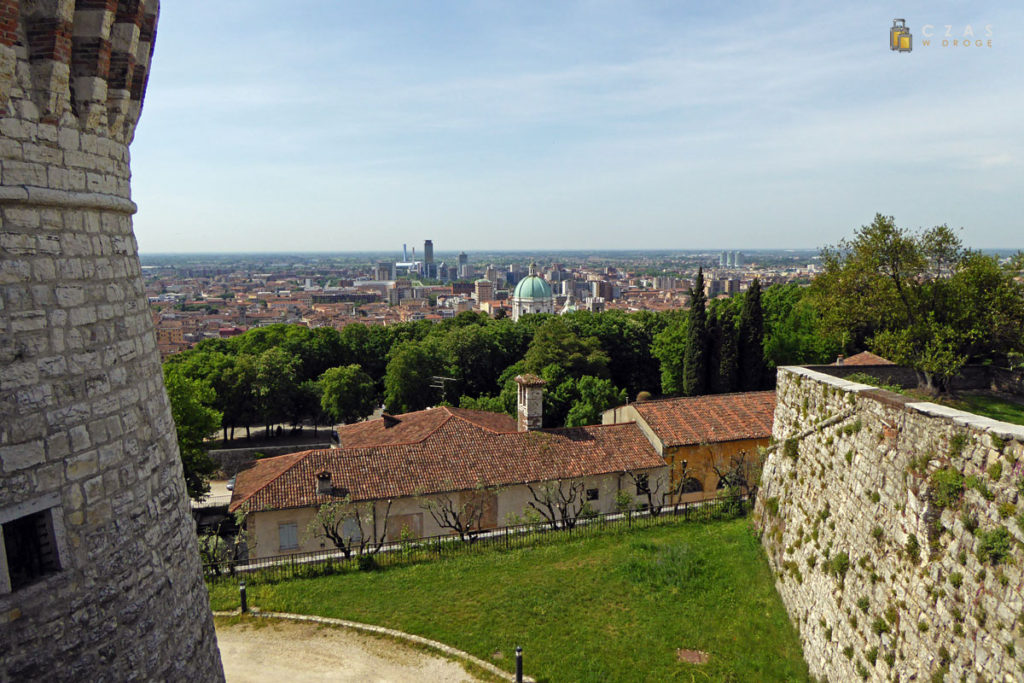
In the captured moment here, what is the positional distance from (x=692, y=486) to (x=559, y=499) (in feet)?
17.3

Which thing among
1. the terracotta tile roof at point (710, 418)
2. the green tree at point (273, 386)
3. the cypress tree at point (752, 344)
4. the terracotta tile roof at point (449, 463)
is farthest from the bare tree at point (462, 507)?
the cypress tree at point (752, 344)

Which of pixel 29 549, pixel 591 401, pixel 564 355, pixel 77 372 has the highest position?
pixel 77 372

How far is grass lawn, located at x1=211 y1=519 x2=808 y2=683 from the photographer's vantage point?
10805 mm

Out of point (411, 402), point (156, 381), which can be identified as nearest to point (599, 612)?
point (156, 381)

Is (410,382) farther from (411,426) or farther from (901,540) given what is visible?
(901,540)

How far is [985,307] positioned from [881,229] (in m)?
3.66

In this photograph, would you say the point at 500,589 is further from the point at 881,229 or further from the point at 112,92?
the point at 881,229

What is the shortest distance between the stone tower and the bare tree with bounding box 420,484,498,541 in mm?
A: 11892

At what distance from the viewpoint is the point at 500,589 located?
44.4ft

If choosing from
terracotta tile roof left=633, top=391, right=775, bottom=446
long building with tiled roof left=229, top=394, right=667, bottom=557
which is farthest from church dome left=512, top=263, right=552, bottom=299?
long building with tiled roof left=229, top=394, right=667, bottom=557

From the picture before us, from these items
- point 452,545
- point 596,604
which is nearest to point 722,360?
point 452,545

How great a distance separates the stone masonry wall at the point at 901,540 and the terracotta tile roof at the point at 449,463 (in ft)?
25.5

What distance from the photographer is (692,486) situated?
20.5 m

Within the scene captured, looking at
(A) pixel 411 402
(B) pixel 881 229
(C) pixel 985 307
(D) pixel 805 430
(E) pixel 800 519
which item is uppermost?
(B) pixel 881 229
